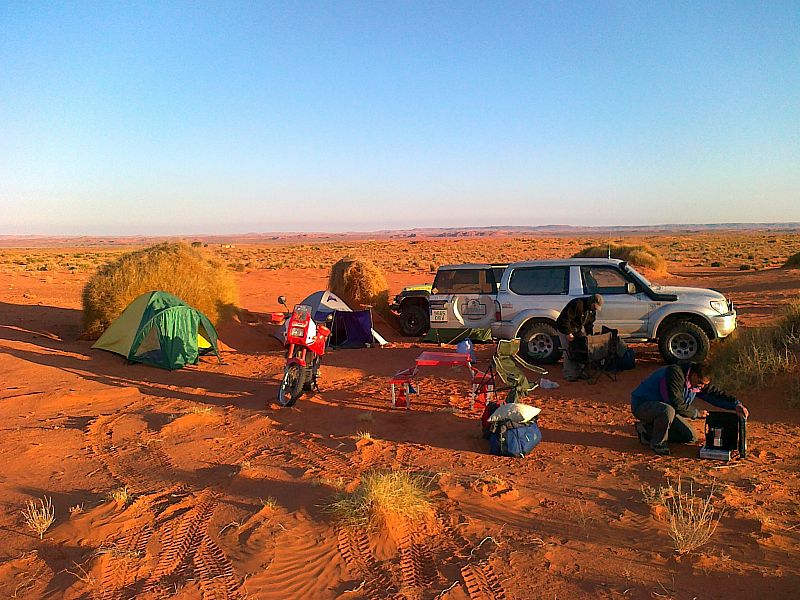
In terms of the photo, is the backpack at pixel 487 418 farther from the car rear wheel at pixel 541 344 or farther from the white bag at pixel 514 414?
the car rear wheel at pixel 541 344

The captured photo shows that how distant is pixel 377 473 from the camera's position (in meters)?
5.70

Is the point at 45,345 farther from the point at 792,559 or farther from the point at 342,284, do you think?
the point at 792,559

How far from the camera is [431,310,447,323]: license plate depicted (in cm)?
1321

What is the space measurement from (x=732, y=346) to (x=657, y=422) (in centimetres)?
403

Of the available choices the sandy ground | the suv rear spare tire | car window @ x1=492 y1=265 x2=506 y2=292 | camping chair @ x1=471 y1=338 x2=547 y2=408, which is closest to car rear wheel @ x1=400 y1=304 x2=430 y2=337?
car window @ x1=492 y1=265 x2=506 y2=292

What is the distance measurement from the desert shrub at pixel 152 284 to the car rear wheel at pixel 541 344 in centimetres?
848

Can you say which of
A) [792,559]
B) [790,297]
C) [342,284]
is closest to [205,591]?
[792,559]

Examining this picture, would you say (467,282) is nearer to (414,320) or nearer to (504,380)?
(414,320)

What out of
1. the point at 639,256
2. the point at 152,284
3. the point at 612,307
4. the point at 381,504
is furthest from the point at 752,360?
the point at 639,256

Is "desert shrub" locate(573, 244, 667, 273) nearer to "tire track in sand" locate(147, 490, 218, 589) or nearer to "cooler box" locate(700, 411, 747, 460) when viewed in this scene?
"cooler box" locate(700, 411, 747, 460)

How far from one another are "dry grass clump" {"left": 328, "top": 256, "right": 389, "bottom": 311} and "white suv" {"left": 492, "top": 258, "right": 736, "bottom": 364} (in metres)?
6.49

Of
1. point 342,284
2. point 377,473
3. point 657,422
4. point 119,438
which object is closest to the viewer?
point 377,473

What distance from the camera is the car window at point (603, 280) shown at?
1090cm

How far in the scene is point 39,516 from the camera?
5223mm
